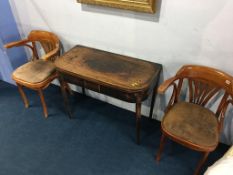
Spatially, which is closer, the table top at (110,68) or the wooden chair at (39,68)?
the table top at (110,68)

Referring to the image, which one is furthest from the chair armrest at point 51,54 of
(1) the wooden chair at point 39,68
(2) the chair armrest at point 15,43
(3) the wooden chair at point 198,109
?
(3) the wooden chair at point 198,109

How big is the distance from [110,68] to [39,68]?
836 mm

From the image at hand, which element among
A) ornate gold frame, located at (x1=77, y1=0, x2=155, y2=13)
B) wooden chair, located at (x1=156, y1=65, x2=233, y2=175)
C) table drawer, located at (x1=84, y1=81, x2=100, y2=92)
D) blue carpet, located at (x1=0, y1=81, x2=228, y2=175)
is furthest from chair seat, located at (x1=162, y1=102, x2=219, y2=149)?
ornate gold frame, located at (x1=77, y1=0, x2=155, y2=13)

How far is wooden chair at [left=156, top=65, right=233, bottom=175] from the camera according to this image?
149cm

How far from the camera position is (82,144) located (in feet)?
6.55

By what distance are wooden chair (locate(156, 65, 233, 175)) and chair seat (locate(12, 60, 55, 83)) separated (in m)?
1.15

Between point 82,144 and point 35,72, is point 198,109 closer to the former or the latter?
point 82,144

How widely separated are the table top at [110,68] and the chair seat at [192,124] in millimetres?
325

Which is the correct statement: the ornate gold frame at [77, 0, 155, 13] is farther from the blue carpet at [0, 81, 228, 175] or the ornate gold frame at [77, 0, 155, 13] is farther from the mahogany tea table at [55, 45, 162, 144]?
the blue carpet at [0, 81, 228, 175]

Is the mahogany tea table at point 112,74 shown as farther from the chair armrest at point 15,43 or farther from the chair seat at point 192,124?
the chair armrest at point 15,43

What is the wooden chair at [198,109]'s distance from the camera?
4.90ft

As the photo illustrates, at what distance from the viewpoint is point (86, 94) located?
2.52m

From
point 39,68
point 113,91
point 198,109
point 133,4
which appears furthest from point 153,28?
point 39,68

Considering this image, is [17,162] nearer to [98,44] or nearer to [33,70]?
[33,70]
